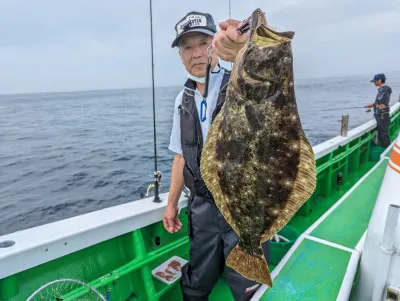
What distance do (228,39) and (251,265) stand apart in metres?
1.22

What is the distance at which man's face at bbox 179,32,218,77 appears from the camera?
2383mm

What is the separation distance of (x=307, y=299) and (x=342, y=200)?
1.97 meters

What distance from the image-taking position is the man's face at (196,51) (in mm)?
2383

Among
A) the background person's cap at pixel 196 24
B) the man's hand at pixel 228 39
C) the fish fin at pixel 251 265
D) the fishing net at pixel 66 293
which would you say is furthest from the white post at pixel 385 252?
the fishing net at pixel 66 293

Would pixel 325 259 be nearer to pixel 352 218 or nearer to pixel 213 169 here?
pixel 352 218

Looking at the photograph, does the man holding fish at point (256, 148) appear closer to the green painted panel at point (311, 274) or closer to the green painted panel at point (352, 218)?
the green painted panel at point (311, 274)

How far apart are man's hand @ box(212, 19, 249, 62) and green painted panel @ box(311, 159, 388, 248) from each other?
210 cm

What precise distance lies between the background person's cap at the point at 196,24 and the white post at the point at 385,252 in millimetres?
1738

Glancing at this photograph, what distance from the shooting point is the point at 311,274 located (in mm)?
2424

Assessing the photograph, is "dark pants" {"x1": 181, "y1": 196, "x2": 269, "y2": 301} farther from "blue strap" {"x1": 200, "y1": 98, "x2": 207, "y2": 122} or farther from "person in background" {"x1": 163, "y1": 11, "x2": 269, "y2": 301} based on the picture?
"blue strap" {"x1": 200, "y1": 98, "x2": 207, "y2": 122}

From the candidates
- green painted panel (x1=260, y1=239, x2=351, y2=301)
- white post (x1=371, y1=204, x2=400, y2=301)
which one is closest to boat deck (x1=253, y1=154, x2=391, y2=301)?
green painted panel (x1=260, y1=239, x2=351, y2=301)

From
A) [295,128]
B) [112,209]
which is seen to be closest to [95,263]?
[112,209]

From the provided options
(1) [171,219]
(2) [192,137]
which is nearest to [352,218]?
(1) [171,219]

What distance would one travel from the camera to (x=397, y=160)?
6.99ft
